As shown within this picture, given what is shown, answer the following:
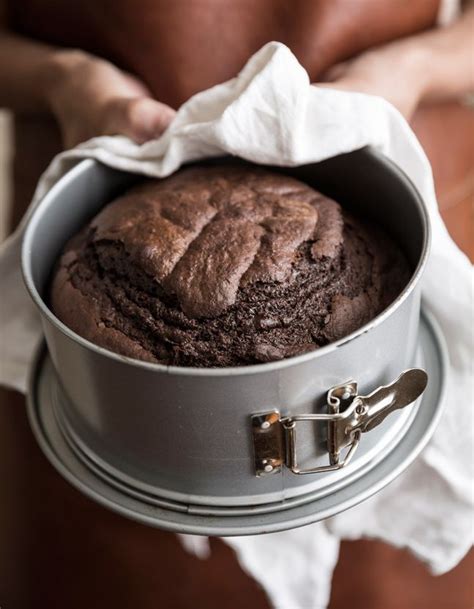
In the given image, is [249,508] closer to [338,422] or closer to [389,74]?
[338,422]

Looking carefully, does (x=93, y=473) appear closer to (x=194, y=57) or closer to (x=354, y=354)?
(x=354, y=354)

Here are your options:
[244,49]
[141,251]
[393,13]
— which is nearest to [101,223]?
[141,251]

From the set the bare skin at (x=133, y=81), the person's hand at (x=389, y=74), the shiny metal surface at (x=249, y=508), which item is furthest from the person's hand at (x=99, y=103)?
the shiny metal surface at (x=249, y=508)

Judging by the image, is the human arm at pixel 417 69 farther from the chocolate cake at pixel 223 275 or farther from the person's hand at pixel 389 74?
the chocolate cake at pixel 223 275

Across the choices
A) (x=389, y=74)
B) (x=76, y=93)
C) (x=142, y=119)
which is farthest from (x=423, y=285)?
(x=76, y=93)

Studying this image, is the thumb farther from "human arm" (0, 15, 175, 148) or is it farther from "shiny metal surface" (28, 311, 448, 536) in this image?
"shiny metal surface" (28, 311, 448, 536)

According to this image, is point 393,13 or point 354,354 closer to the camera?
point 354,354
